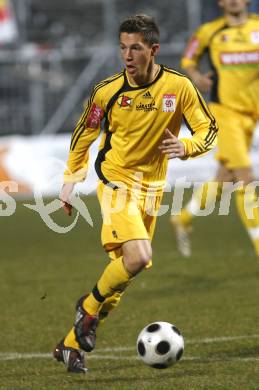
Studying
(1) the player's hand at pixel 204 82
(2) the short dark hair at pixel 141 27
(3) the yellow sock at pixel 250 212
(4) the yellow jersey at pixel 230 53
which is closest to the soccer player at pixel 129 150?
(2) the short dark hair at pixel 141 27

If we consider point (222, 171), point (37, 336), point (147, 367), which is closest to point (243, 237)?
point (222, 171)

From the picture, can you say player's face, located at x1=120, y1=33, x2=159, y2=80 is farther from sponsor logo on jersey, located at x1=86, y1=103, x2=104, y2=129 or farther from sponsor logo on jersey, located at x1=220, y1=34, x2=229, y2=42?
sponsor logo on jersey, located at x1=220, y1=34, x2=229, y2=42

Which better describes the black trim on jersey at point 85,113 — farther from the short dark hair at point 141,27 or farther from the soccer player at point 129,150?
the short dark hair at point 141,27

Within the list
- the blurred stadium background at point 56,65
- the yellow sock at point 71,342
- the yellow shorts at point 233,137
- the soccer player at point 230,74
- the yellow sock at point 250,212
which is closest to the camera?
the yellow sock at point 71,342

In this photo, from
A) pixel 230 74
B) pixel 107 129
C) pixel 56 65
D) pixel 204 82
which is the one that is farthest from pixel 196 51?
pixel 56 65

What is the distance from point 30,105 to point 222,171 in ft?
39.9

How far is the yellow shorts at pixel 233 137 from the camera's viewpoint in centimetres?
988

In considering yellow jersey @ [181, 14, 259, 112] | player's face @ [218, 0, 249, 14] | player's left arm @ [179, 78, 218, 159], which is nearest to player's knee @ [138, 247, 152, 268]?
player's left arm @ [179, 78, 218, 159]

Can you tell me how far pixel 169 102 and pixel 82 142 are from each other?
0.61m

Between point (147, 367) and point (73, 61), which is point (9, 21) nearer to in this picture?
point (73, 61)

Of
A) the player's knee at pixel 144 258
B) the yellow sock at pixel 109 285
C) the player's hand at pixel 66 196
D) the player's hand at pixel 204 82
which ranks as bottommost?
the player's hand at pixel 204 82

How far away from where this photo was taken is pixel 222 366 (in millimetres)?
6164

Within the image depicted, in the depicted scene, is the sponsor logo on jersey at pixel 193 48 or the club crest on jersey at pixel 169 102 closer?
the club crest on jersey at pixel 169 102

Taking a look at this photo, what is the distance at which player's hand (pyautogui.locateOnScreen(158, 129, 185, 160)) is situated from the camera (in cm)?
587
